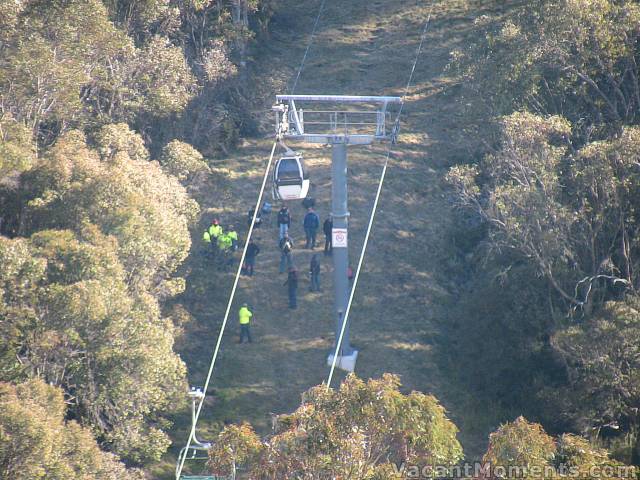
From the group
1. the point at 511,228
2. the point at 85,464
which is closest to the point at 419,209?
the point at 511,228

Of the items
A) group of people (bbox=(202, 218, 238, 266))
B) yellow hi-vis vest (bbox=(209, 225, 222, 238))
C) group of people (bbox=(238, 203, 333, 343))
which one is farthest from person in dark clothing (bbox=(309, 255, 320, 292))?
yellow hi-vis vest (bbox=(209, 225, 222, 238))

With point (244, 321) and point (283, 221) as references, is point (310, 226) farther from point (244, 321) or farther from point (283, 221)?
point (244, 321)

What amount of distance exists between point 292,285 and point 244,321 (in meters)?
2.19

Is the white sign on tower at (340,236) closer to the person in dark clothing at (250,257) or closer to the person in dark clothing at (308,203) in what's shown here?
the person in dark clothing at (250,257)

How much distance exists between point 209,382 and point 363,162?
586 inches

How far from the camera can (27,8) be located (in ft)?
121

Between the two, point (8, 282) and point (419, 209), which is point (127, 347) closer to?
point (8, 282)

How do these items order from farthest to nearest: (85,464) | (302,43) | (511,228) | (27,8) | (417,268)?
(302,43), (417,268), (27,8), (511,228), (85,464)

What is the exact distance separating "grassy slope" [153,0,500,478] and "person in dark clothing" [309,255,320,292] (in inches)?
16.2

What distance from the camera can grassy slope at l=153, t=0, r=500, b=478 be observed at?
34.3m

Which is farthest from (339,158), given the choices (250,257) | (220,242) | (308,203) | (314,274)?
(308,203)

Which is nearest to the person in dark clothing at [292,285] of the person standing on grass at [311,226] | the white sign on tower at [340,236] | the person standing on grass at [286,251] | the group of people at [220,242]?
the person standing on grass at [286,251]

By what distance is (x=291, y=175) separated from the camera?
31188 mm

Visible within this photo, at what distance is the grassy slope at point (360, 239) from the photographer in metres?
34.3
